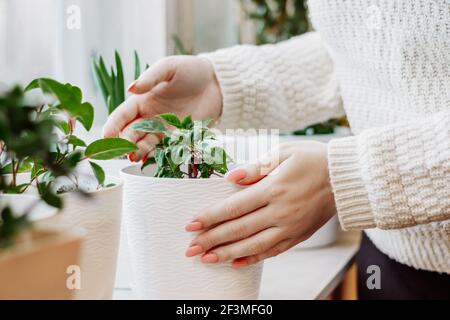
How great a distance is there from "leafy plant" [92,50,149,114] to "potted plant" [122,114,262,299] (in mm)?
181

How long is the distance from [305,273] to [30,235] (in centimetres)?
53

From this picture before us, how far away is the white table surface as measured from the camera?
2.24 ft

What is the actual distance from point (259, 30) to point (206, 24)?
22.5 inches

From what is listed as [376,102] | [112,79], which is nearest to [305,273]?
[376,102]

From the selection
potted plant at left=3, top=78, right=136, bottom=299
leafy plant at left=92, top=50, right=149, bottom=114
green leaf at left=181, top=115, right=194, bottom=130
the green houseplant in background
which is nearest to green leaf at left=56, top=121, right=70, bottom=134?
potted plant at left=3, top=78, right=136, bottom=299

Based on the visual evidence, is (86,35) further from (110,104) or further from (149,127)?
(149,127)

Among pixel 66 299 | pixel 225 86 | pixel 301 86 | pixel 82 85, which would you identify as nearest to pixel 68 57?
pixel 82 85

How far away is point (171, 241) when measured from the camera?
517mm

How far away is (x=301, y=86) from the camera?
0.81m

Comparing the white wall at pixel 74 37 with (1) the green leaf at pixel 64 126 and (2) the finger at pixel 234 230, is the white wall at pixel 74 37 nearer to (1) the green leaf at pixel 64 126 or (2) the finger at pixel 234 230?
(1) the green leaf at pixel 64 126

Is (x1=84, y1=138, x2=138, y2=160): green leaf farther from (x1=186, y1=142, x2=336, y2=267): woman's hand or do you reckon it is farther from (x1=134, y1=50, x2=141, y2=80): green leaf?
(x1=134, y1=50, x2=141, y2=80): green leaf
